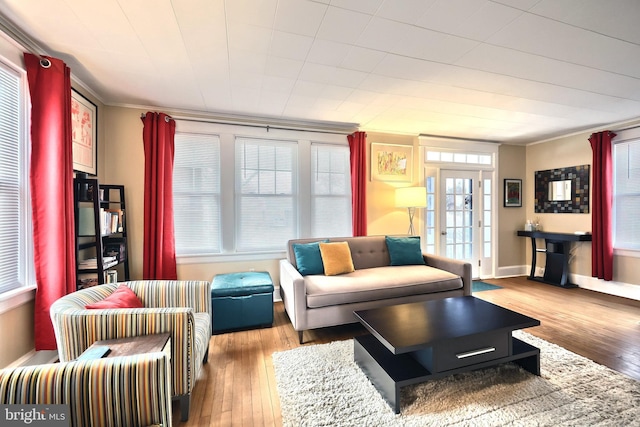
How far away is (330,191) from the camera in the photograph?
3.96 meters

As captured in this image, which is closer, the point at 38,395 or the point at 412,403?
the point at 38,395

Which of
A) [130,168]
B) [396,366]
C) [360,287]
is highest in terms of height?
[130,168]

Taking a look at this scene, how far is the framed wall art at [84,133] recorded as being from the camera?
2532mm

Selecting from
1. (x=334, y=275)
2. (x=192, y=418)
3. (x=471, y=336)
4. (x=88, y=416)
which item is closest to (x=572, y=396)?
(x=471, y=336)

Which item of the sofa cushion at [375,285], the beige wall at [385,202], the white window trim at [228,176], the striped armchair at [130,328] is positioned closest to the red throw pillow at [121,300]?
the striped armchair at [130,328]

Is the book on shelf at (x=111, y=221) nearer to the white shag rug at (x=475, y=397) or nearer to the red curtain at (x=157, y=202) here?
the red curtain at (x=157, y=202)

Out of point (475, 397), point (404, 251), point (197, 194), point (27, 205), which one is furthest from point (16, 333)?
point (404, 251)

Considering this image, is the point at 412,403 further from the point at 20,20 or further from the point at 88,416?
the point at 20,20

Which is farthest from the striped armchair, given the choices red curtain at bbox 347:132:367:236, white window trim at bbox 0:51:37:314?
red curtain at bbox 347:132:367:236

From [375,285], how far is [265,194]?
1.93 metres

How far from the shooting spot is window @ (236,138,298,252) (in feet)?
11.7

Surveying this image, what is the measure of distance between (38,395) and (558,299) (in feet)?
16.7

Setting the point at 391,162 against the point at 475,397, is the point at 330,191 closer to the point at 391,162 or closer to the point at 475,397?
the point at 391,162

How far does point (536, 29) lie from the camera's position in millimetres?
1830
